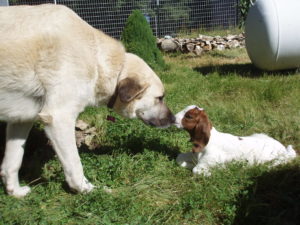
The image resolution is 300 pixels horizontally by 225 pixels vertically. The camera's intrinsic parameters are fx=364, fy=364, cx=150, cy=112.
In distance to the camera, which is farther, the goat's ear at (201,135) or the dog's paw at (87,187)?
the goat's ear at (201,135)

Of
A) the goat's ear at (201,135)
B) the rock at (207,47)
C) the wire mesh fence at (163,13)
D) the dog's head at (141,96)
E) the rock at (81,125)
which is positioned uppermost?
the wire mesh fence at (163,13)

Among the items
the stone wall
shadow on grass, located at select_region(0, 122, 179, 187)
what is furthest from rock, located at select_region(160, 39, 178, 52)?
shadow on grass, located at select_region(0, 122, 179, 187)

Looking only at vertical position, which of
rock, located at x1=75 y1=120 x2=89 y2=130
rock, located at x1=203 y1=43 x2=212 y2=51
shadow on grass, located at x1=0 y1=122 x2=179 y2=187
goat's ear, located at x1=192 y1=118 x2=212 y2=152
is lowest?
shadow on grass, located at x1=0 y1=122 x2=179 y2=187

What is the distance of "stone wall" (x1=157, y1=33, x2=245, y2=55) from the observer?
1088 centimetres

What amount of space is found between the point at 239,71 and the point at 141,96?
14.3 ft

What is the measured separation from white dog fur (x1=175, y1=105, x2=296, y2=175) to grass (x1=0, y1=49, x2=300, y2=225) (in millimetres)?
137

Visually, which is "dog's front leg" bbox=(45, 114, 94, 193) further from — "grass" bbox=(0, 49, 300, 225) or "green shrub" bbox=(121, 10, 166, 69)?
"green shrub" bbox=(121, 10, 166, 69)

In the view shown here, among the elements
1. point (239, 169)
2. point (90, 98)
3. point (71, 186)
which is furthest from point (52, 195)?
point (239, 169)

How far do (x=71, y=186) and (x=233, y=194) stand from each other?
1341 millimetres

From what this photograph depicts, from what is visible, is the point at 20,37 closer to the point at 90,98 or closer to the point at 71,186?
the point at 90,98

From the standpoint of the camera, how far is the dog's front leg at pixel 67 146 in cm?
291

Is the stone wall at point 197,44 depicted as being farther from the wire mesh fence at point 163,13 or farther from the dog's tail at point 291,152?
the dog's tail at point 291,152

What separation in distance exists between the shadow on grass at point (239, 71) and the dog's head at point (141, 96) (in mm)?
3609

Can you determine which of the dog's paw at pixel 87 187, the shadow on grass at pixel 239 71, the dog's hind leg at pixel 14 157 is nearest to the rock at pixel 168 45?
the shadow on grass at pixel 239 71
